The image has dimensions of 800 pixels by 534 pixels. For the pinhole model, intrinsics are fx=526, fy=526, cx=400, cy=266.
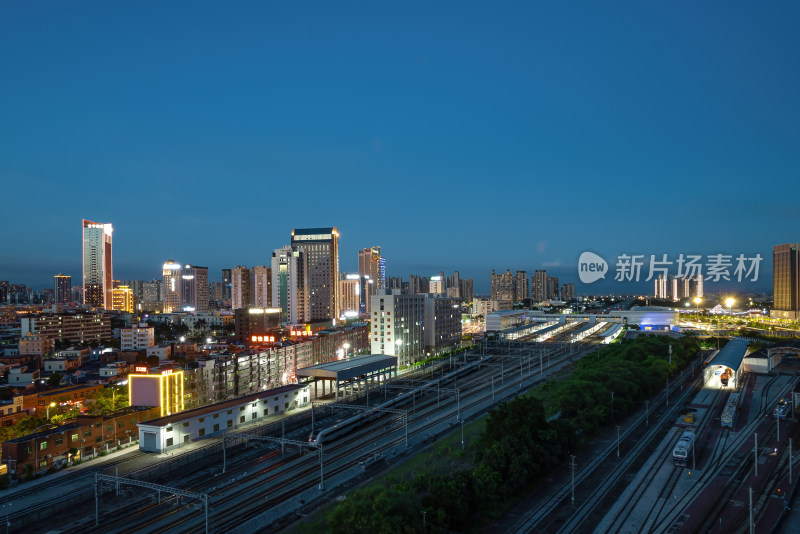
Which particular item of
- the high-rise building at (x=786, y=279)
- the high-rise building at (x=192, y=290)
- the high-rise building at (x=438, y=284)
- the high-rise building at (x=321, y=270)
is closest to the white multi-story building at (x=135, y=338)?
the high-rise building at (x=321, y=270)

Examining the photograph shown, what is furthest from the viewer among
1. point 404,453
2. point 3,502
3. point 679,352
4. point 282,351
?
point 679,352

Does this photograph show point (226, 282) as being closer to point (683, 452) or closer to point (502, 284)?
point (502, 284)

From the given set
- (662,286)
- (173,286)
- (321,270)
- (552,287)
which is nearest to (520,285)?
(552,287)

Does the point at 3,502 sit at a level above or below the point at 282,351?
below

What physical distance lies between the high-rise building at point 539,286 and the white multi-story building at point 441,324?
11988cm

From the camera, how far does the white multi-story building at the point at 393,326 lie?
4512cm

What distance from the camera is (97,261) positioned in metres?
122

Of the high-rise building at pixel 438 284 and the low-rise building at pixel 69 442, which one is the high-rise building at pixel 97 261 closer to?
the high-rise building at pixel 438 284

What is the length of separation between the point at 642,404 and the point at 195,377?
82.9ft

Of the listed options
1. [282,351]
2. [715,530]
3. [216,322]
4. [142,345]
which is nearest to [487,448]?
[715,530]

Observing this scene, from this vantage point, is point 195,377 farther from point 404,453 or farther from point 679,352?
point 679,352

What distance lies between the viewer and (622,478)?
744 inches

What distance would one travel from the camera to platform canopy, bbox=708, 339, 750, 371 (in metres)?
33.8

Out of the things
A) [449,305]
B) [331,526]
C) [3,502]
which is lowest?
[3,502]
